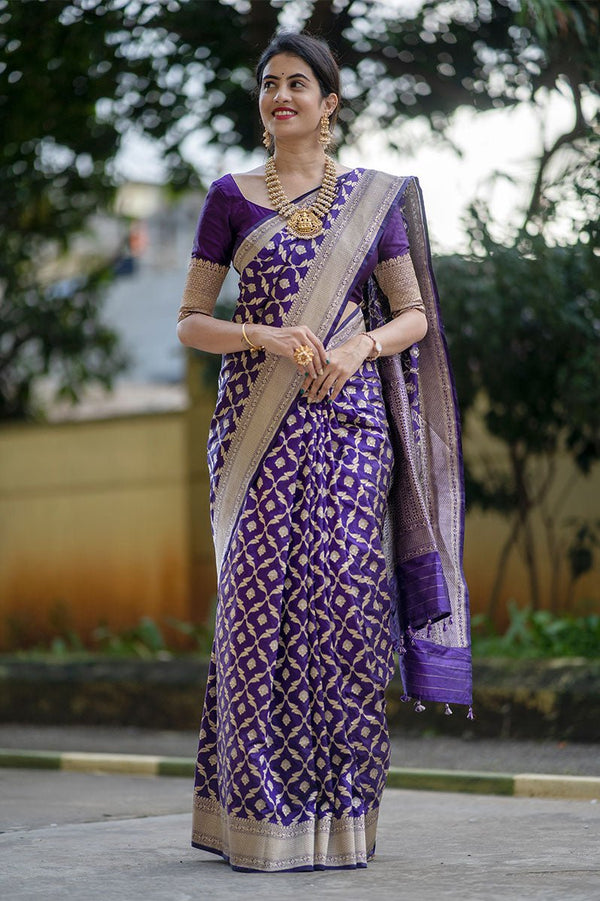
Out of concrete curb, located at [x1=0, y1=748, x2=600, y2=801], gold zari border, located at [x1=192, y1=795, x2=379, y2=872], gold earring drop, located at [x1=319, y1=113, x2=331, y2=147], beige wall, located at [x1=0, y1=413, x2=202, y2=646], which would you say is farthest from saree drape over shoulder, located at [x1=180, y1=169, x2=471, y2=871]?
beige wall, located at [x1=0, y1=413, x2=202, y2=646]

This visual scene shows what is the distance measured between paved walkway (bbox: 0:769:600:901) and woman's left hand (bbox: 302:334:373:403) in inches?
51.8

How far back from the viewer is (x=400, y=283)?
4312 millimetres

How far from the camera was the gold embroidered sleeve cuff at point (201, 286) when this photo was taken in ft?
14.0

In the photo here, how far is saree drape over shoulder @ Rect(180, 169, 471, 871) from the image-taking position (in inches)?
156

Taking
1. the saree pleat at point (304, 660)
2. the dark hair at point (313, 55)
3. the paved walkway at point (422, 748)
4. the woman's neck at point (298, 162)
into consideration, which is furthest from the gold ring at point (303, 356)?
the paved walkway at point (422, 748)

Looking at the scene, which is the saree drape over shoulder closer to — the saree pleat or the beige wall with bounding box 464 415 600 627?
the saree pleat

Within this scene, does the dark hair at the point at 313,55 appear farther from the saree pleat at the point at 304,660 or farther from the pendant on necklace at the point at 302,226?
the saree pleat at the point at 304,660

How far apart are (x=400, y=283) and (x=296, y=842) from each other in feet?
5.37

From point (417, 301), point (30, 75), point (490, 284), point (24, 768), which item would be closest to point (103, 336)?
point (30, 75)

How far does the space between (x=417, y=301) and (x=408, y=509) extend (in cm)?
62

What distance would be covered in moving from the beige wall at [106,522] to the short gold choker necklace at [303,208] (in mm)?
7477

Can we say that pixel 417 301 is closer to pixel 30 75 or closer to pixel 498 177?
pixel 498 177

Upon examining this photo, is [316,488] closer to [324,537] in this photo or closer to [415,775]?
[324,537]

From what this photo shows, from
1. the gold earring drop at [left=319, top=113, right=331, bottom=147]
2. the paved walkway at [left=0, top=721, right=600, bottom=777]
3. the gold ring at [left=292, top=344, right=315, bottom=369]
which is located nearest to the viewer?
the gold ring at [left=292, top=344, right=315, bottom=369]
